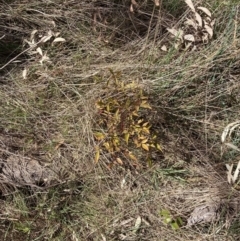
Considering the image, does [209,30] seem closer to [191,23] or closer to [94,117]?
[191,23]

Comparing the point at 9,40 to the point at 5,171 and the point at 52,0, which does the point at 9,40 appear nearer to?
the point at 52,0

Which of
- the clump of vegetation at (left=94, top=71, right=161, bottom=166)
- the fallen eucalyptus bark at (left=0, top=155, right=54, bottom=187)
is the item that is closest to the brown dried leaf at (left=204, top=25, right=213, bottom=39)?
the clump of vegetation at (left=94, top=71, right=161, bottom=166)

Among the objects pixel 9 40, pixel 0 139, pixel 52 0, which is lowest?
pixel 0 139

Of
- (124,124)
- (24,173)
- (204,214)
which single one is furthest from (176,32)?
(24,173)

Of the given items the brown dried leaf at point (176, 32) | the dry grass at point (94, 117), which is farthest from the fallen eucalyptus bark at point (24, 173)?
the brown dried leaf at point (176, 32)

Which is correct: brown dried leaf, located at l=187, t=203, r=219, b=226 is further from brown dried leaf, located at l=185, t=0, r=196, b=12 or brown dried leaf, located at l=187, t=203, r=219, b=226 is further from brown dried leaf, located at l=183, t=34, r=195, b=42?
brown dried leaf, located at l=185, t=0, r=196, b=12

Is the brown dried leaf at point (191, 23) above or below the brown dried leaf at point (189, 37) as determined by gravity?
above

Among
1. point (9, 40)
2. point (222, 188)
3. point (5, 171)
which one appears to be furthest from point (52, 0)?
point (222, 188)

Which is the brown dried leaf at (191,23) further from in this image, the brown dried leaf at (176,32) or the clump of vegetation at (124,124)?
the clump of vegetation at (124,124)
